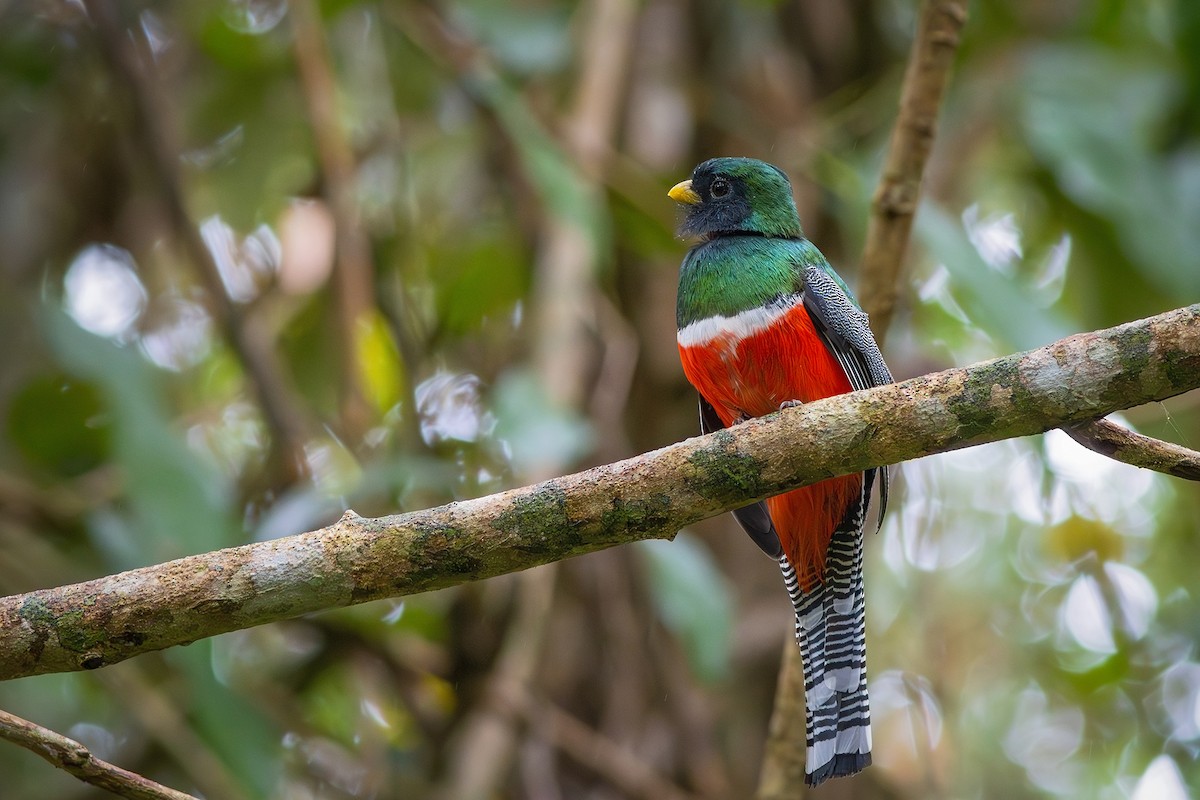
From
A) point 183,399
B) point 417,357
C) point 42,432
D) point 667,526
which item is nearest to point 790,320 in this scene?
point 667,526

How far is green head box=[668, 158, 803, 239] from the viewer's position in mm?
3312

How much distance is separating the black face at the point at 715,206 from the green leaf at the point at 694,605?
902 mm

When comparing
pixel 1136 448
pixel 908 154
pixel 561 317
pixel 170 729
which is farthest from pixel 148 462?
pixel 1136 448

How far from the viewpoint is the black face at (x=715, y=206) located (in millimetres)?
3326

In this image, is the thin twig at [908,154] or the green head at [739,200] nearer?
the thin twig at [908,154]

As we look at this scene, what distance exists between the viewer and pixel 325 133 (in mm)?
4609

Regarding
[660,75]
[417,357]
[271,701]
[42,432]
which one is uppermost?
[660,75]

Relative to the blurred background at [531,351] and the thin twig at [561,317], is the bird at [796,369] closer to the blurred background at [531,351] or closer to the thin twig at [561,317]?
the blurred background at [531,351]

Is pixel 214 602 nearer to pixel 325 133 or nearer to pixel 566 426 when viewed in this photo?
pixel 566 426

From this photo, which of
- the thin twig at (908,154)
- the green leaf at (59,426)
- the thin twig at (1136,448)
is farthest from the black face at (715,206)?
the green leaf at (59,426)

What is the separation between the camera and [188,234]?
4.30m

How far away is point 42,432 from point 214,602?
295cm

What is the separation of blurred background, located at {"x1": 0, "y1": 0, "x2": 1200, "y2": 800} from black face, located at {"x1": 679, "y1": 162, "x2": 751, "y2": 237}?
0.50 metres

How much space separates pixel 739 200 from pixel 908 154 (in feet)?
1.68
